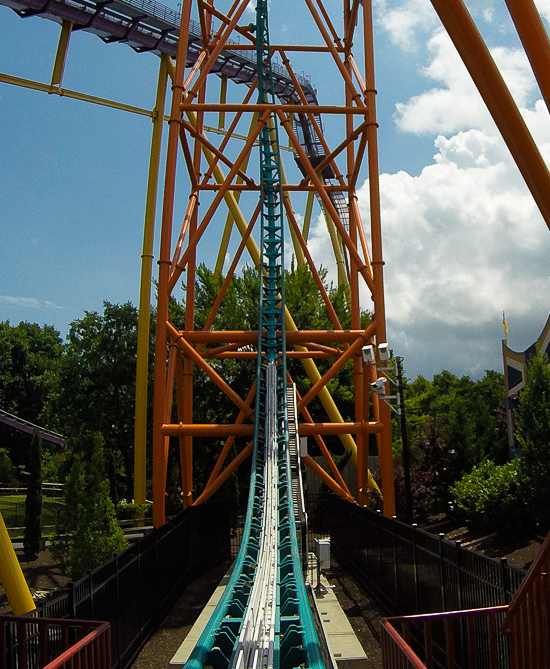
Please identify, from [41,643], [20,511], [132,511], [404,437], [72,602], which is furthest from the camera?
[20,511]

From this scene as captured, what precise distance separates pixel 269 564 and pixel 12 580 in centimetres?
302

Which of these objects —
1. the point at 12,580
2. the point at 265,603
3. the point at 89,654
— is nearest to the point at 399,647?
the point at 265,603

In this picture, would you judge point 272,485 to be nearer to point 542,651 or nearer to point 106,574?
point 106,574

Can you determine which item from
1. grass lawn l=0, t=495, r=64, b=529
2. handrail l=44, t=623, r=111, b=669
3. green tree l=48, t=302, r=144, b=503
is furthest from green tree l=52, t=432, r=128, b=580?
green tree l=48, t=302, r=144, b=503

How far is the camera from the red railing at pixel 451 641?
387 cm

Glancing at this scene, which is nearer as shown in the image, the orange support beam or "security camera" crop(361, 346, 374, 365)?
the orange support beam

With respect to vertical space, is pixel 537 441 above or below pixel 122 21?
below

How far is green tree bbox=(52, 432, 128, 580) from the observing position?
510 inches

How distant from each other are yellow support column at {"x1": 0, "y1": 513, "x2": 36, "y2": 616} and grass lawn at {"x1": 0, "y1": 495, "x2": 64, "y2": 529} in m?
14.2

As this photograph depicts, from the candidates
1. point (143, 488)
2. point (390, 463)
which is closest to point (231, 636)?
point (390, 463)

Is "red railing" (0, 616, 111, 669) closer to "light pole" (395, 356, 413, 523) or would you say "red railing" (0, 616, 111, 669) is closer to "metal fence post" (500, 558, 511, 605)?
"metal fence post" (500, 558, 511, 605)

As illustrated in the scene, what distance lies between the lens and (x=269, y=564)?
6.41 metres

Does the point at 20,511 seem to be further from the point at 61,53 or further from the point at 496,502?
the point at 496,502

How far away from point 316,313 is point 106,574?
2300 centimetres
